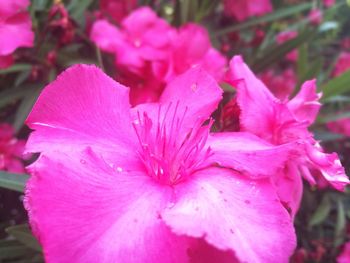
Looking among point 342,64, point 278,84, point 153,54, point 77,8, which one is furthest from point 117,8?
point 342,64

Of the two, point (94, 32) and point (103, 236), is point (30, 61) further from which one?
point (103, 236)

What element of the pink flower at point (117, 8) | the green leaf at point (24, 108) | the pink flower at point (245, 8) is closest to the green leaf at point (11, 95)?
the green leaf at point (24, 108)

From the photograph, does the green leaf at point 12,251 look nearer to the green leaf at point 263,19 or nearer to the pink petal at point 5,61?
the pink petal at point 5,61

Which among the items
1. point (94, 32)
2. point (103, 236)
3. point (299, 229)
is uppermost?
point (94, 32)

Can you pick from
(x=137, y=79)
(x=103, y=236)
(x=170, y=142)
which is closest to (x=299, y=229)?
(x=137, y=79)

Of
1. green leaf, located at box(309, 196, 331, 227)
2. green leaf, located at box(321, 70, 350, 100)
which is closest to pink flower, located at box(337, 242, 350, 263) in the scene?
green leaf, located at box(309, 196, 331, 227)

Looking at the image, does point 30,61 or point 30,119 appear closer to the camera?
point 30,119

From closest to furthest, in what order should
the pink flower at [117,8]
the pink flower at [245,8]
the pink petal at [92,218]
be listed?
the pink petal at [92,218] < the pink flower at [117,8] < the pink flower at [245,8]

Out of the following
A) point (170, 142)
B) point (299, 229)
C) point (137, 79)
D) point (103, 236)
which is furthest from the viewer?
point (299, 229)
